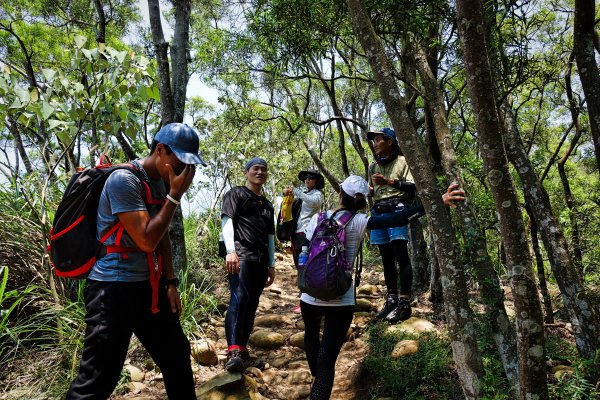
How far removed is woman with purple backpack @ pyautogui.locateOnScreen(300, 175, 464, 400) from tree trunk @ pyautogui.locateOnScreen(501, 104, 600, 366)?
150 centimetres

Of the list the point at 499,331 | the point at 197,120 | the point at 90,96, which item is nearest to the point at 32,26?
the point at 197,120

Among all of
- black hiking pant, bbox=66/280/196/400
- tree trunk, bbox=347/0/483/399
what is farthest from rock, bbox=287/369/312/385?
tree trunk, bbox=347/0/483/399

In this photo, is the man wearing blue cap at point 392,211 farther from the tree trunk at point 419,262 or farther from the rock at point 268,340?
the tree trunk at point 419,262

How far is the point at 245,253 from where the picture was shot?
385 centimetres

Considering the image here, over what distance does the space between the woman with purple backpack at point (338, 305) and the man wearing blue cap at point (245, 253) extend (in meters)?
0.84

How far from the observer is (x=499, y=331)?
3037mm

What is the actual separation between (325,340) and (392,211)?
73.5 inches

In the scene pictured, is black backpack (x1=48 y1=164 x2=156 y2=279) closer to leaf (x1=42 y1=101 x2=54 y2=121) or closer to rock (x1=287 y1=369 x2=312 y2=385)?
leaf (x1=42 y1=101 x2=54 y2=121)

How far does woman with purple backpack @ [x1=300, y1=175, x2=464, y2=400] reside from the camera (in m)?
2.74

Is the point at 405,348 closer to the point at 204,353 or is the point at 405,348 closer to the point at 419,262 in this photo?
the point at 204,353

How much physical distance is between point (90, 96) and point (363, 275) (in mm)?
7297

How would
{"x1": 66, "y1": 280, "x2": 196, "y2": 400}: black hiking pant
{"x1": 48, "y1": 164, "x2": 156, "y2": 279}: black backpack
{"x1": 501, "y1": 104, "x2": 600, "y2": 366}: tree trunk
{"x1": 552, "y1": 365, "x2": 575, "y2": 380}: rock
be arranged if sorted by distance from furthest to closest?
{"x1": 501, "y1": 104, "x2": 600, "y2": 366}: tree trunk < {"x1": 552, "y1": 365, "x2": 575, "y2": 380}: rock < {"x1": 48, "y1": 164, "x2": 156, "y2": 279}: black backpack < {"x1": 66, "y1": 280, "x2": 196, "y2": 400}: black hiking pant

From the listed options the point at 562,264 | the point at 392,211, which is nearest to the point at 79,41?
the point at 392,211

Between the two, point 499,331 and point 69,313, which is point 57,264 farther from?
point 499,331
